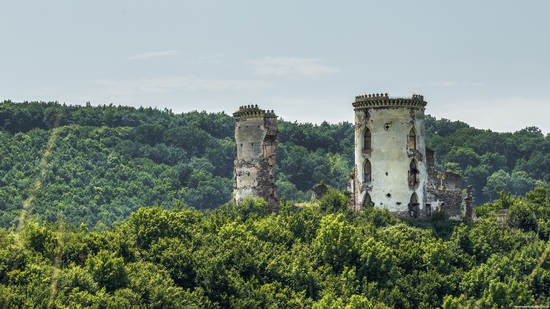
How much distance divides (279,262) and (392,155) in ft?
37.1

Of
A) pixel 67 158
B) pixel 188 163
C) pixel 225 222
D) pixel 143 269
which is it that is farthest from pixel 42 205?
pixel 143 269

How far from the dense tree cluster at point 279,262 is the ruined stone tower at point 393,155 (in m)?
1.41

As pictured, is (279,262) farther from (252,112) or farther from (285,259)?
(252,112)

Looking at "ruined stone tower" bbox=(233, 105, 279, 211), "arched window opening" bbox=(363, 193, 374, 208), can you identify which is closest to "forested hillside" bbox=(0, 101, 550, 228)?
"ruined stone tower" bbox=(233, 105, 279, 211)

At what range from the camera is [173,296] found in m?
52.6

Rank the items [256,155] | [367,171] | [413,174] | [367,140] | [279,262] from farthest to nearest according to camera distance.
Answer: [256,155] → [367,140] → [367,171] → [413,174] → [279,262]

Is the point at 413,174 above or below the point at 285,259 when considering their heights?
above

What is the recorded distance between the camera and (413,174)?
6606cm

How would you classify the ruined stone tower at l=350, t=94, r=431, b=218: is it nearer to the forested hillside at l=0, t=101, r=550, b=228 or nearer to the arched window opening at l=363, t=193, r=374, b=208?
the arched window opening at l=363, t=193, r=374, b=208

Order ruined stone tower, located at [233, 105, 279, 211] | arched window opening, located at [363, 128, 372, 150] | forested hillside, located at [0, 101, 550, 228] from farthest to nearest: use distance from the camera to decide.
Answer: forested hillside, located at [0, 101, 550, 228] < ruined stone tower, located at [233, 105, 279, 211] < arched window opening, located at [363, 128, 372, 150]

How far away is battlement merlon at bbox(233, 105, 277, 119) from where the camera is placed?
68.9 meters

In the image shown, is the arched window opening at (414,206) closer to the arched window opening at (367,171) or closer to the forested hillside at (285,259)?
the forested hillside at (285,259)

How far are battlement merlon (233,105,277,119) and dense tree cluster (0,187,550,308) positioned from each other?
21.4 feet

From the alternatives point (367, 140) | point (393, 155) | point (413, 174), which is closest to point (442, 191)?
point (413, 174)
